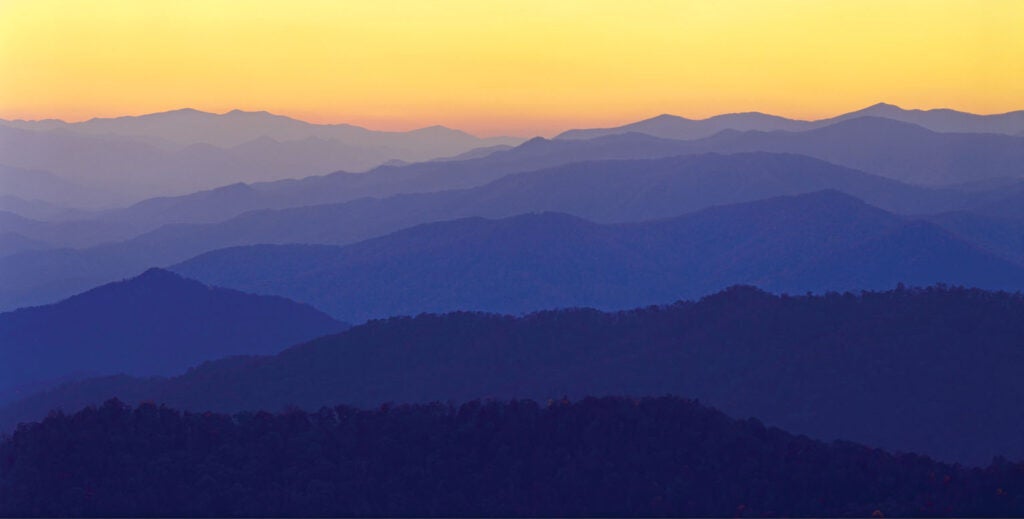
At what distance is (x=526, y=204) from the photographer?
99125 millimetres

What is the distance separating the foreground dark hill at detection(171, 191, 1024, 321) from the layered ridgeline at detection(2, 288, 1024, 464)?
27.1 m

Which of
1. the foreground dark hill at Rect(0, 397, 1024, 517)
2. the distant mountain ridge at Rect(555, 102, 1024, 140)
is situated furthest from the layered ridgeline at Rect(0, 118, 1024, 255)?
the foreground dark hill at Rect(0, 397, 1024, 517)

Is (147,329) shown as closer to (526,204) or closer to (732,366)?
(732,366)

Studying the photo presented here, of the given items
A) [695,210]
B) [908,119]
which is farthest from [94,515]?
[908,119]

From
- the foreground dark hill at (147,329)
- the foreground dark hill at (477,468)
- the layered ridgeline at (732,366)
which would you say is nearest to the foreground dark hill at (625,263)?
the foreground dark hill at (147,329)

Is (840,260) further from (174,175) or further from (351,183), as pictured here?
(174,175)

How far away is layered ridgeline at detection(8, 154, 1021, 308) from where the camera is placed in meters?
91.9

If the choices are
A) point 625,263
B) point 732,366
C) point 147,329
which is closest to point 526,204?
point 625,263

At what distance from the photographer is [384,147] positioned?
140125mm

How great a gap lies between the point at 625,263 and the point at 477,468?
54.9 meters

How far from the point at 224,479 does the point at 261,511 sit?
3.72 feet

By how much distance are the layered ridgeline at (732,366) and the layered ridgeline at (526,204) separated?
4857 centimetres

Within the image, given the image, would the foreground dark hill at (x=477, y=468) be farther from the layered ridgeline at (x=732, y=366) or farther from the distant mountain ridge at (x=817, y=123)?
the distant mountain ridge at (x=817, y=123)

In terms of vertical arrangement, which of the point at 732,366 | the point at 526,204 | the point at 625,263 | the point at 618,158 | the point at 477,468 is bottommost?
the point at 477,468
